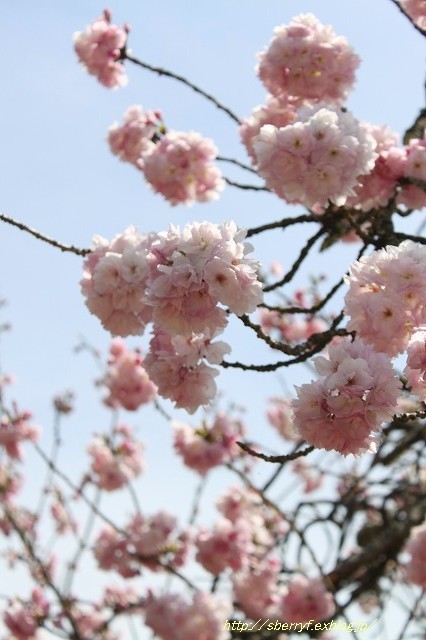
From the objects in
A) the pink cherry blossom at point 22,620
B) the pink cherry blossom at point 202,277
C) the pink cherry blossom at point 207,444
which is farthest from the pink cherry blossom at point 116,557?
the pink cherry blossom at point 202,277

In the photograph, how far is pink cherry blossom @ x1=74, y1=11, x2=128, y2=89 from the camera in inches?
A: 163

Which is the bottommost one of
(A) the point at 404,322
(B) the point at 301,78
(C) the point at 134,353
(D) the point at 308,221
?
(A) the point at 404,322

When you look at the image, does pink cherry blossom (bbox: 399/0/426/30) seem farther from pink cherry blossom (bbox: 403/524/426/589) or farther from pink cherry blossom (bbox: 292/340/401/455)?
pink cherry blossom (bbox: 403/524/426/589)

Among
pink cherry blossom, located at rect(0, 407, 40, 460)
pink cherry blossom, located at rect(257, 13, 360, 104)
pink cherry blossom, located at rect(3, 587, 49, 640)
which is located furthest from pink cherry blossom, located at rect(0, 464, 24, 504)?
pink cherry blossom, located at rect(257, 13, 360, 104)

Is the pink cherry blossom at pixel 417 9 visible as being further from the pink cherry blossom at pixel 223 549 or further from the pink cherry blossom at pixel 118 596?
the pink cherry blossom at pixel 118 596

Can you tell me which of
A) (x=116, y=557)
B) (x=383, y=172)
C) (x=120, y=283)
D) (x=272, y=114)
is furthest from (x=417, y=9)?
(x=116, y=557)

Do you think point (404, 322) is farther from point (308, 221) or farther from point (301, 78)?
point (301, 78)

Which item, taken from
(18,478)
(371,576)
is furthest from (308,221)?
(18,478)

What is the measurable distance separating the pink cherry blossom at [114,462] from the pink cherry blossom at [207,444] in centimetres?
139

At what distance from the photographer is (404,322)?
1.66m

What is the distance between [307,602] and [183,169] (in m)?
3.12

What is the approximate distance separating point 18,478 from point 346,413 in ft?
22.1

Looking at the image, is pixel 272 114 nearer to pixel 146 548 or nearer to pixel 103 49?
pixel 103 49

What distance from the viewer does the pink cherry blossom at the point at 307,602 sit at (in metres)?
4.80
